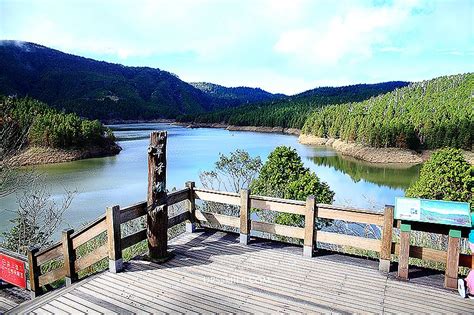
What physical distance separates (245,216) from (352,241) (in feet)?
6.41

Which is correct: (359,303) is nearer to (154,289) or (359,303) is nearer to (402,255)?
(402,255)

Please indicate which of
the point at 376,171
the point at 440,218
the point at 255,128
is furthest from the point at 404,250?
the point at 255,128

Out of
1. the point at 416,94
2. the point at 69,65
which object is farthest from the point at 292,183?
the point at 69,65

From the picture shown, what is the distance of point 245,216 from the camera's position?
6.55 m

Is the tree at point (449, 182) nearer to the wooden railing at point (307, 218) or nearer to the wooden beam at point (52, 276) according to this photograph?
the wooden railing at point (307, 218)

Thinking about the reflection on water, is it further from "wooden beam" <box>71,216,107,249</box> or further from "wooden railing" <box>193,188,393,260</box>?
"wooden beam" <box>71,216,107,249</box>

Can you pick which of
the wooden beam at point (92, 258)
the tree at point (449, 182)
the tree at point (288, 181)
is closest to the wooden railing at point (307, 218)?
the wooden beam at point (92, 258)

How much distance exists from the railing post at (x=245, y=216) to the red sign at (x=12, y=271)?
3705 mm

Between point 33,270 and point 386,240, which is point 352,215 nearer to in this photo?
point 386,240

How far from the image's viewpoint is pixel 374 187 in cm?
3278

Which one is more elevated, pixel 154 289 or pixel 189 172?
pixel 154 289

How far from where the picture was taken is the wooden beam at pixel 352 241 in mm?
5602

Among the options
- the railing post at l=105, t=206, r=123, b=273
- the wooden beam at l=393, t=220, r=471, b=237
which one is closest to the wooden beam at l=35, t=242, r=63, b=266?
the railing post at l=105, t=206, r=123, b=273

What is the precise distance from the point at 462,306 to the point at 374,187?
30.1m
